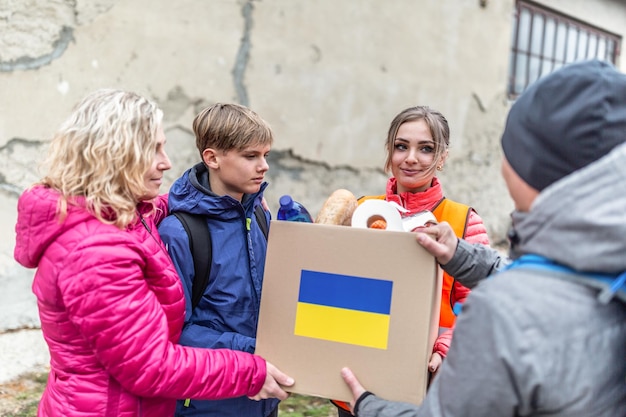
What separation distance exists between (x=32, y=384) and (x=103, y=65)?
1822 mm

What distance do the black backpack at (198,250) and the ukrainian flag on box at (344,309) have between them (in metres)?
0.34

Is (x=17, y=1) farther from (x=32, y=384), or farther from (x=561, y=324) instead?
(x=561, y=324)

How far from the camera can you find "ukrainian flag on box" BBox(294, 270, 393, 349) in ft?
4.00

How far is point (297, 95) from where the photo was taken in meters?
4.07

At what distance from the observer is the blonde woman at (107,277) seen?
44.1 inches

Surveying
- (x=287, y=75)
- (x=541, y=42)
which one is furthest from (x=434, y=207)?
(x=541, y=42)

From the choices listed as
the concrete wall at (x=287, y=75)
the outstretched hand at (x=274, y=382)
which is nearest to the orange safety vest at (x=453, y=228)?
the outstretched hand at (x=274, y=382)

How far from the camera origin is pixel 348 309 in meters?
1.24

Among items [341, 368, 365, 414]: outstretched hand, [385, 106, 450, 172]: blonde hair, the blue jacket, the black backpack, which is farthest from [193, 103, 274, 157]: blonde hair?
[341, 368, 365, 414]: outstretched hand

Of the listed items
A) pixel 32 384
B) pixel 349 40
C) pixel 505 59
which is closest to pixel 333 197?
pixel 32 384

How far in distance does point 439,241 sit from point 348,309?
0.28 metres

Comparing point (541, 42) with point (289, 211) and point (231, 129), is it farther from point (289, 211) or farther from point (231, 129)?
point (289, 211)

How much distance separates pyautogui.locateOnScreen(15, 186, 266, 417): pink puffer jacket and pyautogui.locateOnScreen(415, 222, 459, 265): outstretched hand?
50cm

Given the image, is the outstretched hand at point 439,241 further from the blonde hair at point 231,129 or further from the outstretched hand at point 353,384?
the blonde hair at point 231,129
